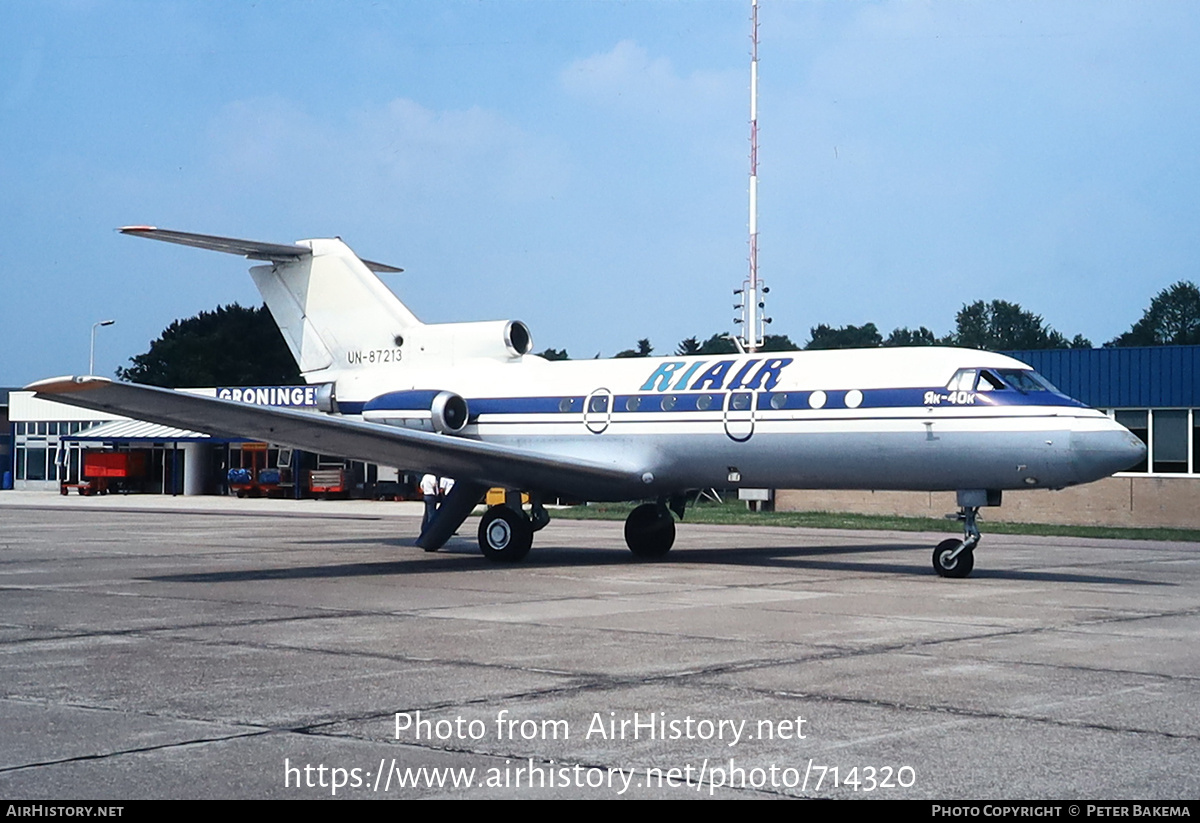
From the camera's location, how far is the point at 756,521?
3559 centimetres

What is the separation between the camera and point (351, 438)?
60.2 feet

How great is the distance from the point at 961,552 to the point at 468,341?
9.76 metres

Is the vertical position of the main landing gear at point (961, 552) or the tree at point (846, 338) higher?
the tree at point (846, 338)

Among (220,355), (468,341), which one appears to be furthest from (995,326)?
(468,341)

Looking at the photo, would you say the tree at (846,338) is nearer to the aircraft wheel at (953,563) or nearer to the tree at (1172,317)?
the tree at (1172,317)

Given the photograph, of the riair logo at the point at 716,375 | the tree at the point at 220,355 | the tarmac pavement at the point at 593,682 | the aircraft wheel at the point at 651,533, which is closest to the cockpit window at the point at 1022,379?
the tarmac pavement at the point at 593,682

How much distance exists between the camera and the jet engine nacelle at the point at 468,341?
23.3m

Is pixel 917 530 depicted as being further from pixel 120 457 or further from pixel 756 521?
pixel 120 457

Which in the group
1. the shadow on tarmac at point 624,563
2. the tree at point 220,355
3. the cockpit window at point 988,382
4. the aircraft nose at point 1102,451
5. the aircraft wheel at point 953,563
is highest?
the tree at point 220,355

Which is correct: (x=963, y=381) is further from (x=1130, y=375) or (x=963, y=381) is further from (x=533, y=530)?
(x=1130, y=375)

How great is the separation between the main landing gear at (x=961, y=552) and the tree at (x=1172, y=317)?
361ft

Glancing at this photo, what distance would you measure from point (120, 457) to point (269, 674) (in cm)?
5417

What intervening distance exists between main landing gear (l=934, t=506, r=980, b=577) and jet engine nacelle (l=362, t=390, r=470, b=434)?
27.6ft

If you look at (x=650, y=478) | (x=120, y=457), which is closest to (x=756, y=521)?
(x=650, y=478)
